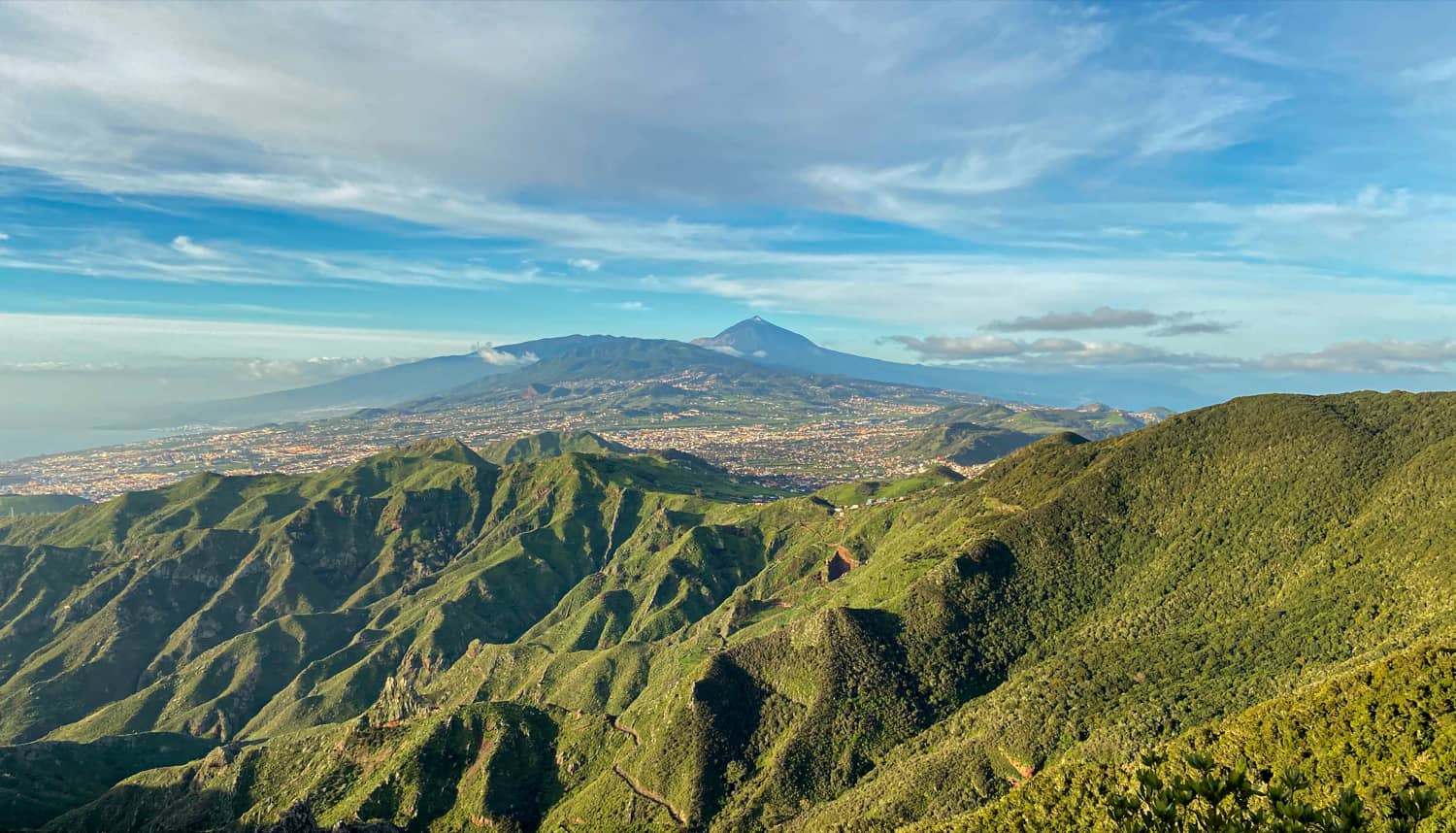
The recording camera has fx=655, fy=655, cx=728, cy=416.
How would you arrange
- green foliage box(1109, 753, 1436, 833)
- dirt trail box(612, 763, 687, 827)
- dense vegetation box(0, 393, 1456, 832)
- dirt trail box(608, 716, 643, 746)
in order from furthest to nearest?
dirt trail box(608, 716, 643, 746) → dirt trail box(612, 763, 687, 827) → dense vegetation box(0, 393, 1456, 832) → green foliage box(1109, 753, 1436, 833)

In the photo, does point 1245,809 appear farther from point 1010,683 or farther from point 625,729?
point 625,729

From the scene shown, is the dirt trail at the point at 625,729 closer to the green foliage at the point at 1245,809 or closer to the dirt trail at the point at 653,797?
the dirt trail at the point at 653,797

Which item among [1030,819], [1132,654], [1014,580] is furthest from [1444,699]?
[1014,580]

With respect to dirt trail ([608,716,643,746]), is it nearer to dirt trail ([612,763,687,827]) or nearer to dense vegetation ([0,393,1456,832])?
dense vegetation ([0,393,1456,832])

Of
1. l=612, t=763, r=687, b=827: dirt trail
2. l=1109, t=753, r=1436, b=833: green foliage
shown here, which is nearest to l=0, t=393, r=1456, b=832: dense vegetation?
l=612, t=763, r=687, b=827: dirt trail

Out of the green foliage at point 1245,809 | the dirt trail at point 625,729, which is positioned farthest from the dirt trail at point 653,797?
the green foliage at point 1245,809

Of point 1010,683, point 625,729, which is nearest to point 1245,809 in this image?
point 1010,683
